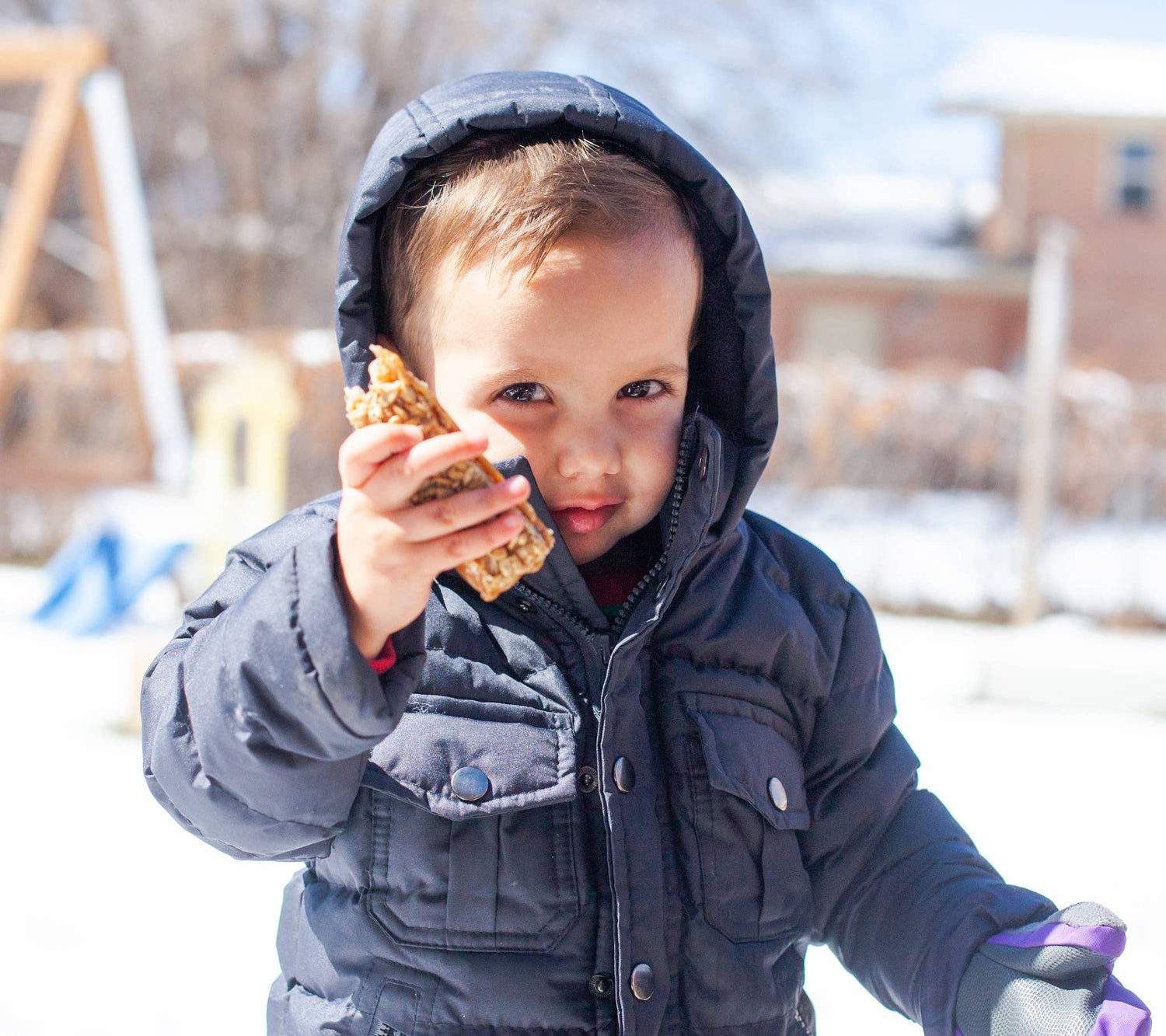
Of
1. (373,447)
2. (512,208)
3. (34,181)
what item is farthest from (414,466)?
(34,181)

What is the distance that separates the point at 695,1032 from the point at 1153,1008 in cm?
133

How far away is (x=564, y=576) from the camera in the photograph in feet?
4.18

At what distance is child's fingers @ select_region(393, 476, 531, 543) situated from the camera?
940 mm

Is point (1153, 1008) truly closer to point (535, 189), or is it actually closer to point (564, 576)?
point (564, 576)

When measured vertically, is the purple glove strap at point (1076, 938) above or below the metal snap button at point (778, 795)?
below

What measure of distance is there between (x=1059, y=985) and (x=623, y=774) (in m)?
0.46

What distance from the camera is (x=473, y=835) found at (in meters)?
1.19

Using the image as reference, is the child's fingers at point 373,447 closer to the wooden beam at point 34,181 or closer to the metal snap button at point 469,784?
the metal snap button at point 469,784

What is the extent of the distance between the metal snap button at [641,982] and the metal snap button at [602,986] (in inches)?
1.0

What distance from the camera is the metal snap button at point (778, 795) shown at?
1.27m

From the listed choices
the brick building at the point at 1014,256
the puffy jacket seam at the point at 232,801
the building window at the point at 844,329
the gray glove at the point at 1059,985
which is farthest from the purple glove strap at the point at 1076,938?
the building window at the point at 844,329

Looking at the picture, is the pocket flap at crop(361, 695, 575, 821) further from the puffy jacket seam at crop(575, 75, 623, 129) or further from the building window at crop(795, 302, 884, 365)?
the building window at crop(795, 302, 884, 365)

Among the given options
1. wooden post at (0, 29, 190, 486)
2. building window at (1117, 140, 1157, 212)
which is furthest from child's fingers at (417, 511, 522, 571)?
building window at (1117, 140, 1157, 212)

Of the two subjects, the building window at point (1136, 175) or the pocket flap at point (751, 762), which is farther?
the building window at point (1136, 175)
